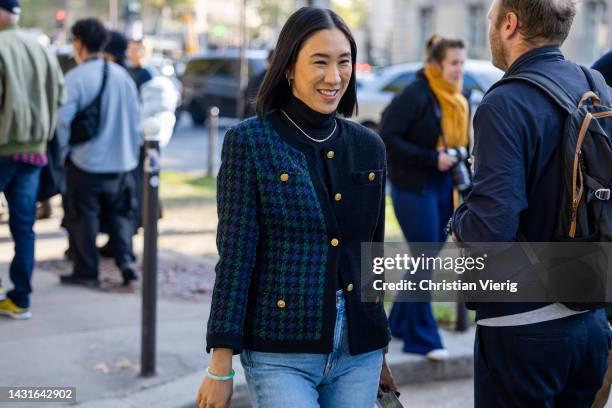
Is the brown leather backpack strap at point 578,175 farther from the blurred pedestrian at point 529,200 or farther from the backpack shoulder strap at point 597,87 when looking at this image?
the backpack shoulder strap at point 597,87

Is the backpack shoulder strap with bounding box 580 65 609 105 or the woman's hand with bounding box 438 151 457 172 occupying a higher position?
the backpack shoulder strap with bounding box 580 65 609 105

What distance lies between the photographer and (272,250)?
8.98ft

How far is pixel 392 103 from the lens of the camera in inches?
231

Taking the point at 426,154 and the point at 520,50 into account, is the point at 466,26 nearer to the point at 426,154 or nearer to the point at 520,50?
the point at 426,154

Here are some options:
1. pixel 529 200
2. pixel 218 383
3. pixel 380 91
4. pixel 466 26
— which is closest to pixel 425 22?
pixel 466 26

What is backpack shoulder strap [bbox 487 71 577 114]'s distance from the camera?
2.76 metres

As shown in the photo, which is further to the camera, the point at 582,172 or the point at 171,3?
the point at 171,3

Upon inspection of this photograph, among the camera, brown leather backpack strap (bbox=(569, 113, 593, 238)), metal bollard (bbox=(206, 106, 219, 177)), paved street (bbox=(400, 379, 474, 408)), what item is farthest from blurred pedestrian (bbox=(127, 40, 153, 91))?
brown leather backpack strap (bbox=(569, 113, 593, 238))

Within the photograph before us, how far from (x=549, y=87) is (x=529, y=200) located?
342 mm

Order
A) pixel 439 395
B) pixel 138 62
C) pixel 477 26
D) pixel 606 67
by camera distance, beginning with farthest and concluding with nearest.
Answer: pixel 477 26 → pixel 138 62 → pixel 439 395 → pixel 606 67

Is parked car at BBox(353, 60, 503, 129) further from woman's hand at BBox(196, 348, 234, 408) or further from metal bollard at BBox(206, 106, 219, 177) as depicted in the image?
woman's hand at BBox(196, 348, 234, 408)

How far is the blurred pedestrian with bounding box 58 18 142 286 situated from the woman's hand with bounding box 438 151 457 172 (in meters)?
2.76

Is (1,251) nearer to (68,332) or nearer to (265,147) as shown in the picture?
(68,332)

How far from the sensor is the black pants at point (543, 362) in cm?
282
